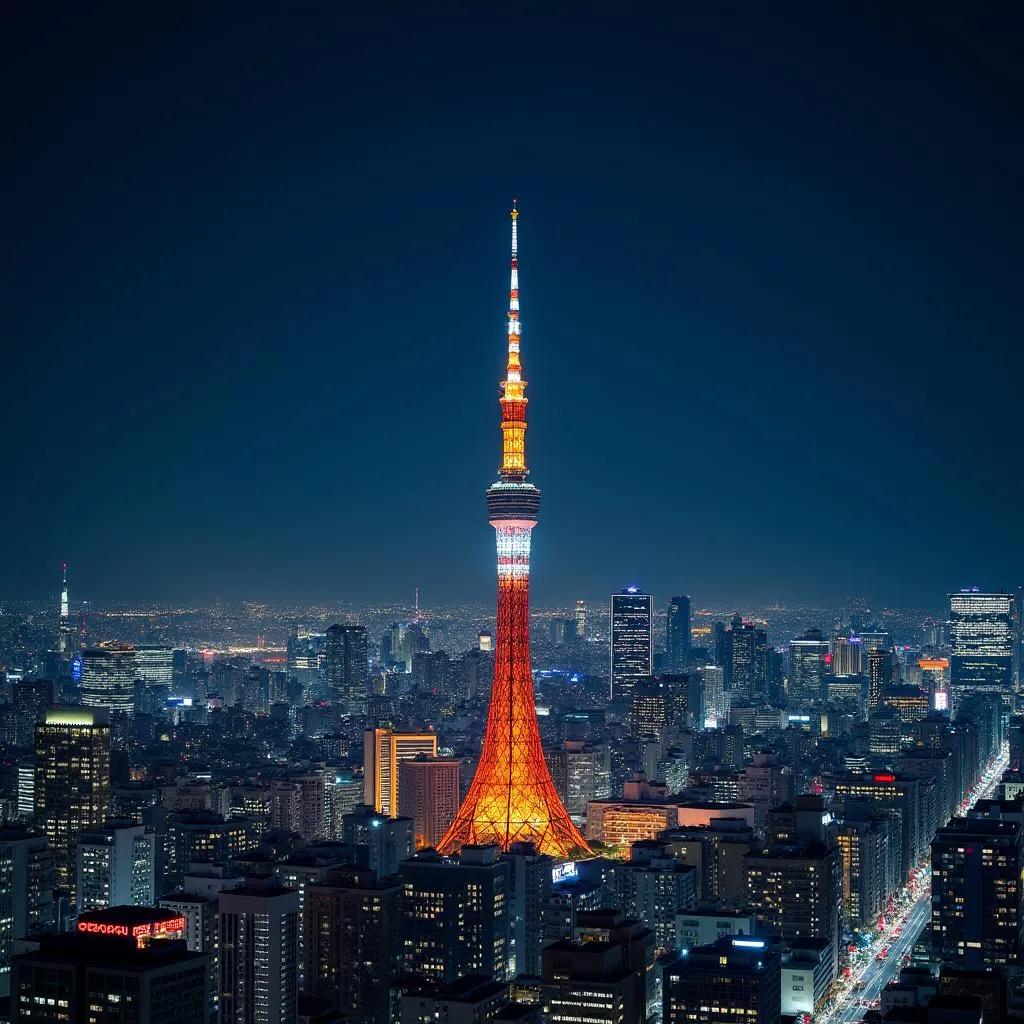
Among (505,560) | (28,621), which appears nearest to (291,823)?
(505,560)

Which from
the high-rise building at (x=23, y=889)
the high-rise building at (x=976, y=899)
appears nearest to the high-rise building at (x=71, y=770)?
the high-rise building at (x=23, y=889)

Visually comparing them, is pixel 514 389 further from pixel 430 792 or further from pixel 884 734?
pixel 884 734

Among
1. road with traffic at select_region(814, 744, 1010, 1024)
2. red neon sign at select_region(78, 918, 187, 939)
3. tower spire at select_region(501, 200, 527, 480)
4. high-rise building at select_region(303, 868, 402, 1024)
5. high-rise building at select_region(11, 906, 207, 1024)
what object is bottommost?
road with traffic at select_region(814, 744, 1010, 1024)

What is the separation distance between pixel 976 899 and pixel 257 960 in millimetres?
13871

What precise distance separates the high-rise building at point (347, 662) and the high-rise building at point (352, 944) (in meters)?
48.3

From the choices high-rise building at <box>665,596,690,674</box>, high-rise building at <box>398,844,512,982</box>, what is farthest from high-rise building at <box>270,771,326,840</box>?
high-rise building at <box>665,596,690,674</box>

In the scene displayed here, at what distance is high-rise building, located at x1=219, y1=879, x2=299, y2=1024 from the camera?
83.5ft

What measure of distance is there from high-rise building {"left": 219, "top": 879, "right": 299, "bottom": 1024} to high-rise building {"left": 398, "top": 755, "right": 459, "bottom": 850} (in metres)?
20.3

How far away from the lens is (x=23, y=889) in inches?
1212

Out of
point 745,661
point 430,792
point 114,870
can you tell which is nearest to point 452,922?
point 114,870

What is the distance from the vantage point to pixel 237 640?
8312 cm

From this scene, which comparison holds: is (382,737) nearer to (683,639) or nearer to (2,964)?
(2,964)

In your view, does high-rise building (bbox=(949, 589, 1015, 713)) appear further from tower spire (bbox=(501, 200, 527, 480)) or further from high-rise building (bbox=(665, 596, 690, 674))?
tower spire (bbox=(501, 200, 527, 480))

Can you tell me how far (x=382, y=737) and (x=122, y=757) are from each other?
24.1 ft
